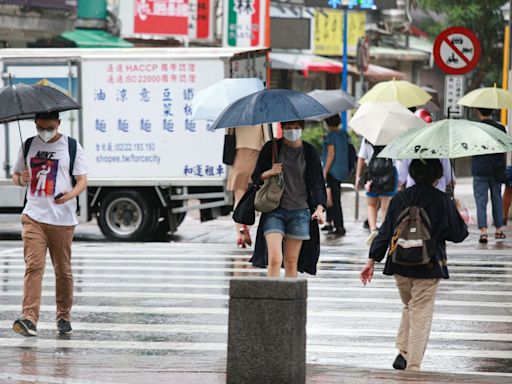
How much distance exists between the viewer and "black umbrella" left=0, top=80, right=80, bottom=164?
33.4ft

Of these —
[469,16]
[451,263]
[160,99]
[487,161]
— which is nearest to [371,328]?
[451,263]

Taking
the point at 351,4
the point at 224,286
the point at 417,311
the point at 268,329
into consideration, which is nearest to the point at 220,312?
the point at 224,286

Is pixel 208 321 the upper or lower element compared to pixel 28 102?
lower

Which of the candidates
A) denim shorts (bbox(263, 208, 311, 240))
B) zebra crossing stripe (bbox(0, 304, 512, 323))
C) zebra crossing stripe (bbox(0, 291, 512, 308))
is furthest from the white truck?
denim shorts (bbox(263, 208, 311, 240))

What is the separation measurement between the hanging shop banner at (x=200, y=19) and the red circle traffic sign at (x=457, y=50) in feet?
43.6

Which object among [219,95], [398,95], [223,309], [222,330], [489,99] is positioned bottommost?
[223,309]

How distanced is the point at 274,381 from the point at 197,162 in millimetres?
10988

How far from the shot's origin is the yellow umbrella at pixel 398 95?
63.7 ft

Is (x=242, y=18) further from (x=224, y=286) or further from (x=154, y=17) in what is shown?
(x=224, y=286)

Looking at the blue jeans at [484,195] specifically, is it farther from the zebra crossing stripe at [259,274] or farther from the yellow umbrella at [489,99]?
the zebra crossing stripe at [259,274]

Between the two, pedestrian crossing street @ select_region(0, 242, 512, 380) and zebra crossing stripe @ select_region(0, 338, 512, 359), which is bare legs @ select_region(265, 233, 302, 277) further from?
zebra crossing stripe @ select_region(0, 338, 512, 359)

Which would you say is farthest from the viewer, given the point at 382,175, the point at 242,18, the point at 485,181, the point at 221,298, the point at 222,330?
the point at 242,18

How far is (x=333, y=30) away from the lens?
43531mm

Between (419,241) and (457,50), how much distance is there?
1293cm
